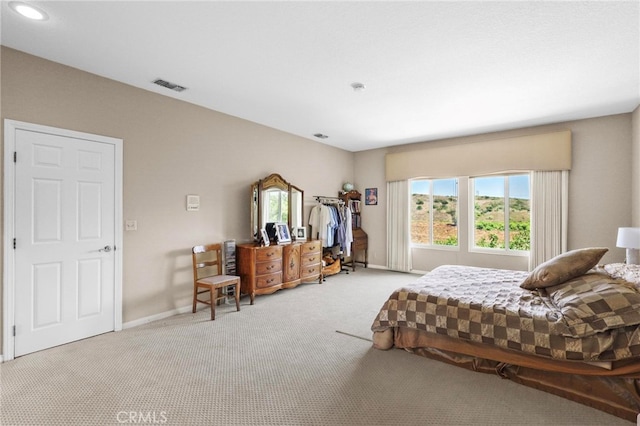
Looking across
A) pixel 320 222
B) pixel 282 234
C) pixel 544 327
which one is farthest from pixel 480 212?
pixel 544 327

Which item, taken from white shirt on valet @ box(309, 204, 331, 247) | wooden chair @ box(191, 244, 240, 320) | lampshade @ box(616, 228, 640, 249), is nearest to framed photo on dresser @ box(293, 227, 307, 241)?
white shirt on valet @ box(309, 204, 331, 247)

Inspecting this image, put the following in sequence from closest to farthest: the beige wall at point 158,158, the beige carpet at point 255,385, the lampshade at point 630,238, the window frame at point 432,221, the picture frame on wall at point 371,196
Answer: the beige carpet at point 255,385, the beige wall at point 158,158, the lampshade at point 630,238, the window frame at point 432,221, the picture frame on wall at point 371,196

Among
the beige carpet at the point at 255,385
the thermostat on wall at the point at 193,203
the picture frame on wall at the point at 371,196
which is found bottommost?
the beige carpet at the point at 255,385

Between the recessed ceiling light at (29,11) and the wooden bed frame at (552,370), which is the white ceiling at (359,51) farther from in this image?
the wooden bed frame at (552,370)

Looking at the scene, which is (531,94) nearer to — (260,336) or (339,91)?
(339,91)

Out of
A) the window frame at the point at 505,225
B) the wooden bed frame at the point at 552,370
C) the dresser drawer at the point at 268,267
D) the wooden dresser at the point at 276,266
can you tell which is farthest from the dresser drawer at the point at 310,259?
the window frame at the point at 505,225

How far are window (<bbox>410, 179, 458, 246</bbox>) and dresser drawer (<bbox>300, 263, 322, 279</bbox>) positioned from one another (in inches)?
90.7

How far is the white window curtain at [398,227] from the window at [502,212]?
1.31 metres

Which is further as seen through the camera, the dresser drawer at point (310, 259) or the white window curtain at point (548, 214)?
the dresser drawer at point (310, 259)

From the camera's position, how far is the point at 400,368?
253cm

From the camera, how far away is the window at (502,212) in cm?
523

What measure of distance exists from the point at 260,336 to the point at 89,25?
125 inches

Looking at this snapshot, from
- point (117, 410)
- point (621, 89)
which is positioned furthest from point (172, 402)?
point (621, 89)

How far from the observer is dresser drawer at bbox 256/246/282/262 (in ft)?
14.5
